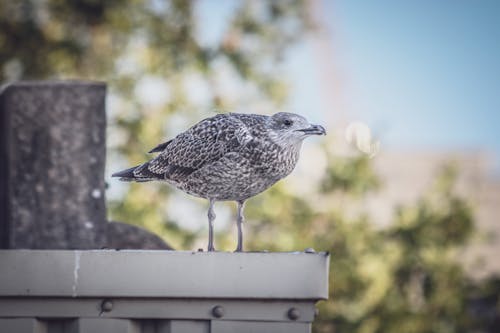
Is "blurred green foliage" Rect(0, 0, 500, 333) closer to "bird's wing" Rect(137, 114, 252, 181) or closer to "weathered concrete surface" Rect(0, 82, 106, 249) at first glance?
"weathered concrete surface" Rect(0, 82, 106, 249)

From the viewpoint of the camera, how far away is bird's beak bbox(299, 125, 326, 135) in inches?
153

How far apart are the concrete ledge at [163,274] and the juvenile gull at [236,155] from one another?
477 millimetres

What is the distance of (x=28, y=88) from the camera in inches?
209

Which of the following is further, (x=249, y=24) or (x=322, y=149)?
(x=249, y=24)

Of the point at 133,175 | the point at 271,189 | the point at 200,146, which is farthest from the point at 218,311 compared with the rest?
the point at 271,189

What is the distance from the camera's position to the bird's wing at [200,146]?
4.11 m

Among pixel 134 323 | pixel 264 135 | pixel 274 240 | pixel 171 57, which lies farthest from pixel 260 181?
pixel 171 57

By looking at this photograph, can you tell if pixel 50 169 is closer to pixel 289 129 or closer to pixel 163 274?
pixel 289 129

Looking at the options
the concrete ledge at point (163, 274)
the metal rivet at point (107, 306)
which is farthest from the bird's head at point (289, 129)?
the metal rivet at point (107, 306)

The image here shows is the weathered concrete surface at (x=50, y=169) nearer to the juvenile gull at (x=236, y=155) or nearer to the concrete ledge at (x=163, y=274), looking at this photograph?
the juvenile gull at (x=236, y=155)

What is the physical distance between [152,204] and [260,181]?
14.4 feet

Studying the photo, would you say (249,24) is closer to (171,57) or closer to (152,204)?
(171,57)

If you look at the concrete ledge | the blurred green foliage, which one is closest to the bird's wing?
the concrete ledge

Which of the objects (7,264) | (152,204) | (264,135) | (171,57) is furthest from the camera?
(171,57)
